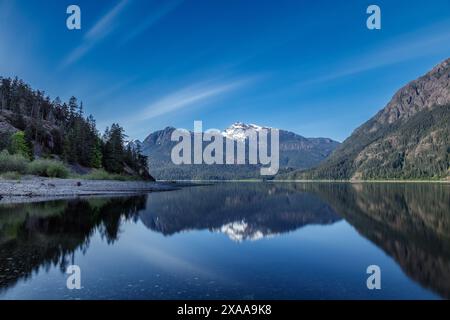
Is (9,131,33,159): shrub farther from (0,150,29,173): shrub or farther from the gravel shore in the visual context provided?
the gravel shore

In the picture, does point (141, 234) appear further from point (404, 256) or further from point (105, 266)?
point (404, 256)

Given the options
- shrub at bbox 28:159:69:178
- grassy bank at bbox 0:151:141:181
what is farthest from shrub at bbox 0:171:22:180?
shrub at bbox 28:159:69:178

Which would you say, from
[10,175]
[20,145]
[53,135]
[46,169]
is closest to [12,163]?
[10,175]

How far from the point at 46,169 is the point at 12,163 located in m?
9.93

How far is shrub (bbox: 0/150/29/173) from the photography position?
76938mm

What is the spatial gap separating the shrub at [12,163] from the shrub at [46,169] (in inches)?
102

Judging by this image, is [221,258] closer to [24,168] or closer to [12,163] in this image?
[12,163]

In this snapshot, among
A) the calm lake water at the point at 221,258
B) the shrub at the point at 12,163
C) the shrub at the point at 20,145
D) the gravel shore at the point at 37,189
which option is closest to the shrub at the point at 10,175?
the gravel shore at the point at 37,189

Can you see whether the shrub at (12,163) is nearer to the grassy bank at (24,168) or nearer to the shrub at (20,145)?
the grassy bank at (24,168)

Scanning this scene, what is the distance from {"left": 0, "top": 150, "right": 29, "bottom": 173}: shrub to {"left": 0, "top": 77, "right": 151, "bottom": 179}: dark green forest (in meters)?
16.6

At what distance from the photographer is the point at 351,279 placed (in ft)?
54.5

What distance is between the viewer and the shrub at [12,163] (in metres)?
76.9
